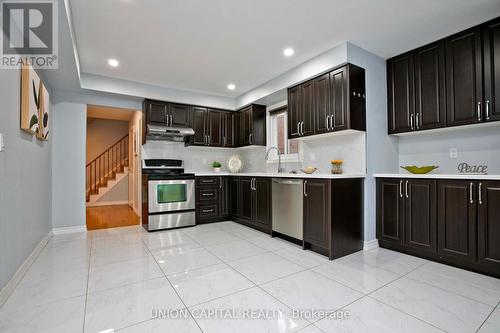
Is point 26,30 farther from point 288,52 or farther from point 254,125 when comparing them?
point 254,125

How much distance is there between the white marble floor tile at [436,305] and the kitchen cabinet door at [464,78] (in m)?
1.84

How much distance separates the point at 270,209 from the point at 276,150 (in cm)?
151

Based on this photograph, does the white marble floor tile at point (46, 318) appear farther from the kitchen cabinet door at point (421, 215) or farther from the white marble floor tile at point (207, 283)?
the kitchen cabinet door at point (421, 215)

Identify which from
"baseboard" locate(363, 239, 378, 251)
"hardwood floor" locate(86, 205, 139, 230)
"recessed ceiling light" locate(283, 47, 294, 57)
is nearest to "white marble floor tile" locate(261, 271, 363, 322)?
"baseboard" locate(363, 239, 378, 251)

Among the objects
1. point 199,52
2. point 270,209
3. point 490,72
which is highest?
point 199,52

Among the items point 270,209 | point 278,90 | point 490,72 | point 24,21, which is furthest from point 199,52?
point 490,72

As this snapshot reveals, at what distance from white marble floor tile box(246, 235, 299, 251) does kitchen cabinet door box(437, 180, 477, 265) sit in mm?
1610

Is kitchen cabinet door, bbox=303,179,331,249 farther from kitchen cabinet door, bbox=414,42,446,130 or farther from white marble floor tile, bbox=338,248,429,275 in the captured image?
kitchen cabinet door, bbox=414,42,446,130

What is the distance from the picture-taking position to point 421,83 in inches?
120

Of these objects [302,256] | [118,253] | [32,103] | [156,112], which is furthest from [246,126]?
[32,103]

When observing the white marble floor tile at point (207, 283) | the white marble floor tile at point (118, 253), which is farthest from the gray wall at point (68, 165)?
the white marble floor tile at point (207, 283)

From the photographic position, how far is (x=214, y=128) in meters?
5.11

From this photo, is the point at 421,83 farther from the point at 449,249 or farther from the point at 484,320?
the point at 484,320

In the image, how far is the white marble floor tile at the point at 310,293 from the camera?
→ 1.80 m
